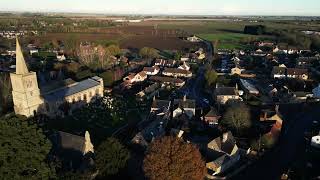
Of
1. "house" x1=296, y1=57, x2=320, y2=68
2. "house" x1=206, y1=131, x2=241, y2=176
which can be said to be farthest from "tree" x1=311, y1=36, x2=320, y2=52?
"house" x1=206, y1=131, x2=241, y2=176

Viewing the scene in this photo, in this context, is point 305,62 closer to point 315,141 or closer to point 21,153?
point 315,141

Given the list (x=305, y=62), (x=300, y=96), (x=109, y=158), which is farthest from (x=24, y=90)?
(x=305, y=62)

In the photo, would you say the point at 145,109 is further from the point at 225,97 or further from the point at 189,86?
the point at 189,86

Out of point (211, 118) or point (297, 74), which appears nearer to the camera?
point (211, 118)

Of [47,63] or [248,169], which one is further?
[47,63]

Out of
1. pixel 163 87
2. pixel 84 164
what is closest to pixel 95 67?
pixel 163 87

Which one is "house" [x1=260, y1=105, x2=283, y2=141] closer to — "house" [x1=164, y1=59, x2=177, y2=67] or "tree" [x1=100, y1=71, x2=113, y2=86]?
"tree" [x1=100, y1=71, x2=113, y2=86]
